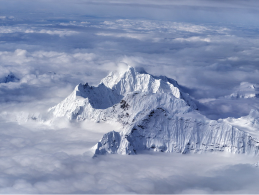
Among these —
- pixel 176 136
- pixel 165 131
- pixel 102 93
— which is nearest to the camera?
pixel 176 136

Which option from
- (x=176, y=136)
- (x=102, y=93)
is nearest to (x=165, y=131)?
(x=176, y=136)

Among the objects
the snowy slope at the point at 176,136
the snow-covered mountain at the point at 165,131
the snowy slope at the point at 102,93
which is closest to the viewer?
the snowy slope at the point at 176,136

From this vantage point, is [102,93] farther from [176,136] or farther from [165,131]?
[176,136]

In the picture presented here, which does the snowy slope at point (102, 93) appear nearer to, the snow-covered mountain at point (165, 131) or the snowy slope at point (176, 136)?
the snow-covered mountain at point (165, 131)

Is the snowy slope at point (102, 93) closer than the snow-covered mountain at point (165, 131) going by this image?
No

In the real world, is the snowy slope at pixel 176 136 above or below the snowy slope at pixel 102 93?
below

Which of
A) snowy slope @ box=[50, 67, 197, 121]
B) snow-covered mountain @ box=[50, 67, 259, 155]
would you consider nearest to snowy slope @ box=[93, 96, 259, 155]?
snow-covered mountain @ box=[50, 67, 259, 155]

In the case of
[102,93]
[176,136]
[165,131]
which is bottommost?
[176,136]

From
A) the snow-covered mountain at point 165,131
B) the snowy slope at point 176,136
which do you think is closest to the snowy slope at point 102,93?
the snow-covered mountain at point 165,131

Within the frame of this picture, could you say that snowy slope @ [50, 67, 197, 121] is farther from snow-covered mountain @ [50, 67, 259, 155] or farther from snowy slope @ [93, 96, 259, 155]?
snowy slope @ [93, 96, 259, 155]

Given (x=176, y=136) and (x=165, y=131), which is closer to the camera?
(x=176, y=136)

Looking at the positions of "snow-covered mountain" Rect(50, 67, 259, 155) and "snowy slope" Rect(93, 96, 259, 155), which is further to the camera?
"snow-covered mountain" Rect(50, 67, 259, 155)

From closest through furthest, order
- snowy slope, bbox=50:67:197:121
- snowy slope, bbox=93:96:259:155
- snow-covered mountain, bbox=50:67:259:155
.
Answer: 1. snowy slope, bbox=93:96:259:155
2. snow-covered mountain, bbox=50:67:259:155
3. snowy slope, bbox=50:67:197:121
